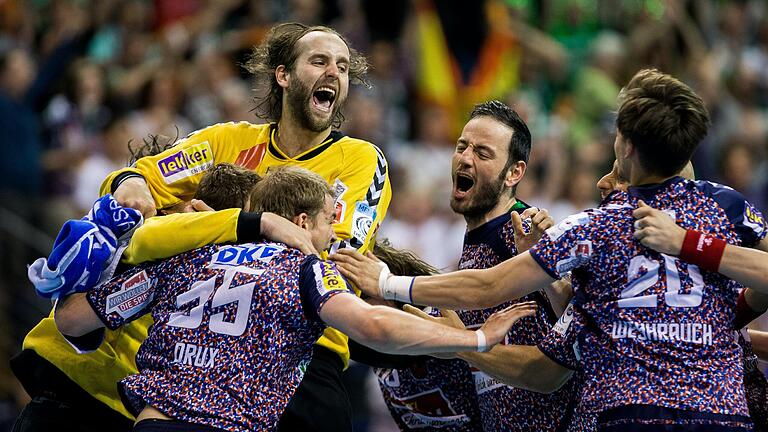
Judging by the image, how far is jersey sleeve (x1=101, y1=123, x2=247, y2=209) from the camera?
6353 millimetres

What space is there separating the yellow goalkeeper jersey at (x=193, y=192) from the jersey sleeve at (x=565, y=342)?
3.75ft

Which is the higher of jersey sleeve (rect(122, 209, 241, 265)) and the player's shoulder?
the player's shoulder

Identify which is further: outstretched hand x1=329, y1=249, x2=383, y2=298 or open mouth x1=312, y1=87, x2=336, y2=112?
open mouth x1=312, y1=87, x2=336, y2=112

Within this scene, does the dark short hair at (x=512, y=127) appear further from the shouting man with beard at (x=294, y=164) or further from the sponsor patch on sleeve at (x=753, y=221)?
the sponsor patch on sleeve at (x=753, y=221)

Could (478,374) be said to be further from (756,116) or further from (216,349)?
(756,116)

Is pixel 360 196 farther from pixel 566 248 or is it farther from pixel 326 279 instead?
pixel 566 248

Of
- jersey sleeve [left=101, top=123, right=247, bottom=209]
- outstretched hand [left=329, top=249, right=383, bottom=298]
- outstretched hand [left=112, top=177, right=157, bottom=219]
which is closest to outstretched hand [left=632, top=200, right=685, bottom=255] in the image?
outstretched hand [left=329, top=249, right=383, bottom=298]

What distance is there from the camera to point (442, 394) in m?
6.55

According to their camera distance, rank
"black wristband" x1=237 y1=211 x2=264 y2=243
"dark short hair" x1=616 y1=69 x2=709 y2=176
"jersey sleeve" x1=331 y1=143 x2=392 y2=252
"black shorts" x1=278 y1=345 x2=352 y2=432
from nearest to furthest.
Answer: "dark short hair" x1=616 y1=69 x2=709 y2=176 → "black wristband" x1=237 y1=211 x2=264 y2=243 → "black shorts" x1=278 y1=345 x2=352 y2=432 → "jersey sleeve" x1=331 y1=143 x2=392 y2=252

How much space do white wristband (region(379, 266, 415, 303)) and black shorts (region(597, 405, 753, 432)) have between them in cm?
108

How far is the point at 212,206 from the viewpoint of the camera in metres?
5.45

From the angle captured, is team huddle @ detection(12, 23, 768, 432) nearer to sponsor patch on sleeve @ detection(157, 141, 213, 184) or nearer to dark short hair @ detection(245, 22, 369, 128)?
sponsor patch on sleeve @ detection(157, 141, 213, 184)

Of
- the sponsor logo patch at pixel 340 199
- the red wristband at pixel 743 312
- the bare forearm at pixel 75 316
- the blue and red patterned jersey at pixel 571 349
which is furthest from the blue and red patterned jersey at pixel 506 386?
the bare forearm at pixel 75 316

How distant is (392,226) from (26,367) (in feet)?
19.8
